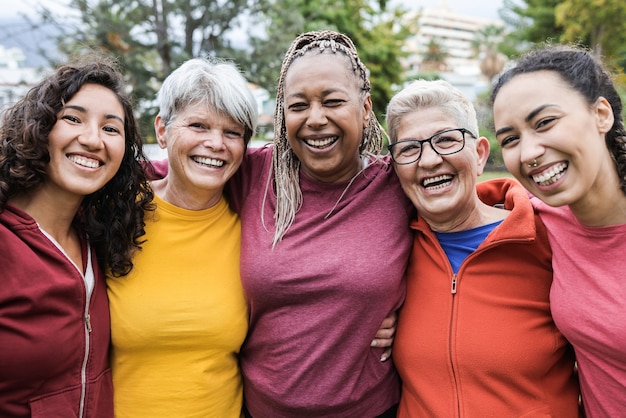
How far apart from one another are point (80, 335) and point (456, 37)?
13874 cm

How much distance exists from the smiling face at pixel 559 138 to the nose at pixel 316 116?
0.86m

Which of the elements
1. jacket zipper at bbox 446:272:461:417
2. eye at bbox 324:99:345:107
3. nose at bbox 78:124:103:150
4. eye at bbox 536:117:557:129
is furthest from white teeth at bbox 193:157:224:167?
eye at bbox 536:117:557:129

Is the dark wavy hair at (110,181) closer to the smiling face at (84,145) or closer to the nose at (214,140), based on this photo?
the smiling face at (84,145)

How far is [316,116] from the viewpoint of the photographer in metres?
2.38

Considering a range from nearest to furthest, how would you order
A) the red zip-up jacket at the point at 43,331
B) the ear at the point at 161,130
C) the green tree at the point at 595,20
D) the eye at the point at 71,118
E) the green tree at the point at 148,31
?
the red zip-up jacket at the point at 43,331 → the eye at the point at 71,118 → the ear at the point at 161,130 → the green tree at the point at 148,31 → the green tree at the point at 595,20

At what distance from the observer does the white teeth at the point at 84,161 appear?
215cm

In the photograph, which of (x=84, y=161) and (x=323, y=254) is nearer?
(x=84, y=161)

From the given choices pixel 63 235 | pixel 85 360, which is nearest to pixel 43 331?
pixel 85 360

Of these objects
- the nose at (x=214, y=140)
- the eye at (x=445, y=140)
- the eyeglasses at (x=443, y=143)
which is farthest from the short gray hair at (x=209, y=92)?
the eye at (x=445, y=140)

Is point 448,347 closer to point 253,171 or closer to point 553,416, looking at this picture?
point 553,416

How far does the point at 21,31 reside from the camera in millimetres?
9305

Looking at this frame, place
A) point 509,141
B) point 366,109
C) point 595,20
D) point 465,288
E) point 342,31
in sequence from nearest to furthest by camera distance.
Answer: point 509,141
point 465,288
point 366,109
point 342,31
point 595,20

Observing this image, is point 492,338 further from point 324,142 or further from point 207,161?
point 207,161

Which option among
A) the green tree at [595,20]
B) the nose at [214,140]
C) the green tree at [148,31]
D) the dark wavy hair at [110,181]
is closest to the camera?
the dark wavy hair at [110,181]
